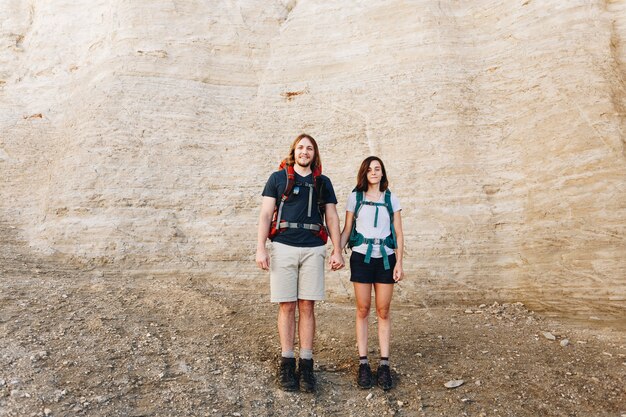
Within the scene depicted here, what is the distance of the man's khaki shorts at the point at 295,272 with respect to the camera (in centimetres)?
450

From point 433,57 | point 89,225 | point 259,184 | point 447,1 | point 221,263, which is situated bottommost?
point 221,263

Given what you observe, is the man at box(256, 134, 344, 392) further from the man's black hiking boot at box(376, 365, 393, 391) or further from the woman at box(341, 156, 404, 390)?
the man's black hiking boot at box(376, 365, 393, 391)

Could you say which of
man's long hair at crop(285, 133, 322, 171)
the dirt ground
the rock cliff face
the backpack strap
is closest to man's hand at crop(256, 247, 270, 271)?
the backpack strap

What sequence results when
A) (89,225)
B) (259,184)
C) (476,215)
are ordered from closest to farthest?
1. (476,215)
2. (89,225)
3. (259,184)

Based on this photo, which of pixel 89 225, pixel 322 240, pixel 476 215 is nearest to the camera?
pixel 322 240

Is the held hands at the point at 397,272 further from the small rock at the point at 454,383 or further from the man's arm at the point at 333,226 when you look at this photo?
the small rock at the point at 454,383

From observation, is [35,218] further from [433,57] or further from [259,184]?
[433,57]

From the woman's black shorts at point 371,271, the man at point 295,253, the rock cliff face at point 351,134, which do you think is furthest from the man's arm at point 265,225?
the rock cliff face at point 351,134

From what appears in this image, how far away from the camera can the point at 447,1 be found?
10.9m

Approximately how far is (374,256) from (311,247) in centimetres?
63

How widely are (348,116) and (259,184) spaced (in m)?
2.24

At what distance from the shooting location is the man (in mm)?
4508

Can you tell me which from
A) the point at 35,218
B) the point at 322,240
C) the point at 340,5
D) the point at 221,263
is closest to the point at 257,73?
the point at 340,5

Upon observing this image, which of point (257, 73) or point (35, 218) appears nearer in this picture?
point (35, 218)
